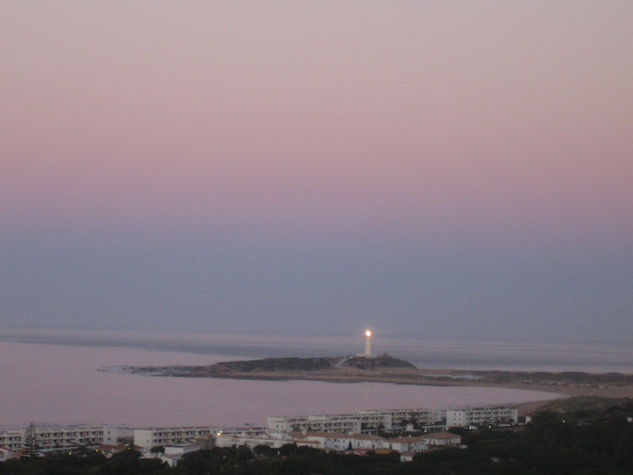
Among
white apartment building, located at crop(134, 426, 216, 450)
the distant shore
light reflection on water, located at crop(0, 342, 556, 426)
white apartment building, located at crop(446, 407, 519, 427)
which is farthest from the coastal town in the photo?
the distant shore

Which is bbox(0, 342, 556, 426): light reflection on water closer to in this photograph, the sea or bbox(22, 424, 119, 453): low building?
the sea

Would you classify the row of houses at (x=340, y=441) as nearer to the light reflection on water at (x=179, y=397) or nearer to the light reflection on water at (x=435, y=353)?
the light reflection on water at (x=179, y=397)

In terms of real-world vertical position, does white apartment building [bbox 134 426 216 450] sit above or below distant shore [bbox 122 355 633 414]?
below

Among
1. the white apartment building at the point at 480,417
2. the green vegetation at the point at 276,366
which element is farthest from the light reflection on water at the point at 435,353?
the white apartment building at the point at 480,417

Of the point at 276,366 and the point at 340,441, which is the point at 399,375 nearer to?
the point at 276,366

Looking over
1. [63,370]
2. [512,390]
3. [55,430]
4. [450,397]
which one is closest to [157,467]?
[55,430]

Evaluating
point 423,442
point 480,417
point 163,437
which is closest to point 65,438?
point 163,437
